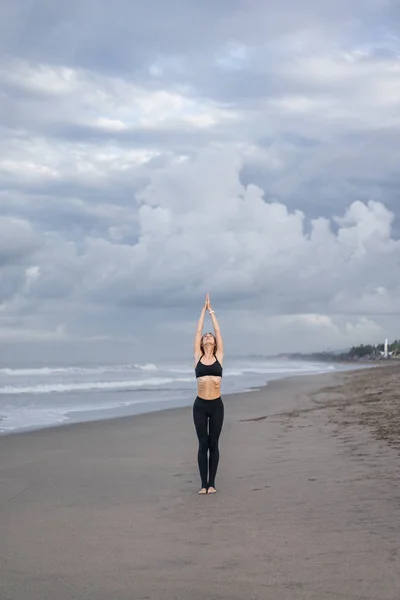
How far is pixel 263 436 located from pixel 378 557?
961cm

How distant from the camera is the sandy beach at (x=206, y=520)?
5660mm

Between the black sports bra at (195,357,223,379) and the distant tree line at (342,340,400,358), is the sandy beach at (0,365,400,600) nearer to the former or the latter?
the black sports bra at (195,357,223,379)

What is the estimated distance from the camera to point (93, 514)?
838 centimetres

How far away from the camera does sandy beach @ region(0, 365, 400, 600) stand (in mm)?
5660

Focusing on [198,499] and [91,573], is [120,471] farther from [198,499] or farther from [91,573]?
[91,573]

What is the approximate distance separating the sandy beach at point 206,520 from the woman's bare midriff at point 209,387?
1215 mm

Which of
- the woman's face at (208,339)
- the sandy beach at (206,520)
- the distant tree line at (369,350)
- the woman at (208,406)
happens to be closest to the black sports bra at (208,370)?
the woman at (208,406)

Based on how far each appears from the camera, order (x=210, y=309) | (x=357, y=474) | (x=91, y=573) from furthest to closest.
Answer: (x=210, y=309) < (x=357, y=474) < (x=91, y=573)

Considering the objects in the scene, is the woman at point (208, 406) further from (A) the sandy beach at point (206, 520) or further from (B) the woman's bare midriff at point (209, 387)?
(A) the sandy beach at point (206, 520)

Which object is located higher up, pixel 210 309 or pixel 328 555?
pixel 210 309

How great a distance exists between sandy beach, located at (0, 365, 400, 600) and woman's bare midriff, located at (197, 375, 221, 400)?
47.8 inches

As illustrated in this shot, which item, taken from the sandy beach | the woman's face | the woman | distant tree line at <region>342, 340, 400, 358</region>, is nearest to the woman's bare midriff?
the woman

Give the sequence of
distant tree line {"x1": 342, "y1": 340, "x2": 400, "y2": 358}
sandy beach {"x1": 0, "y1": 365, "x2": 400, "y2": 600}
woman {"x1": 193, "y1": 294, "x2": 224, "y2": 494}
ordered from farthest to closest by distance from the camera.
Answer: distant tree line {"x1": 342, "y1": 340, "x2": 400, "y2": 358}, woman {"x1": 193, "y1": 294, "x2": 224, "y2": 494}, sandy beach {"x1": 0, "y1": 365, "x2": 400, "y2": 600}

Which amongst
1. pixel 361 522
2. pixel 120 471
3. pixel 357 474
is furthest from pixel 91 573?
pixel 120 471
